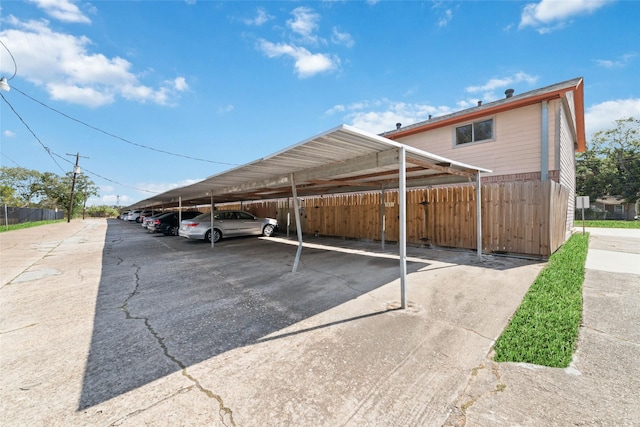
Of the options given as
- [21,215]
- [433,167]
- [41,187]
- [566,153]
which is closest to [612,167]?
[566,153]

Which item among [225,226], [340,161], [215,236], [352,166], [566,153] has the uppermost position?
[566,153]

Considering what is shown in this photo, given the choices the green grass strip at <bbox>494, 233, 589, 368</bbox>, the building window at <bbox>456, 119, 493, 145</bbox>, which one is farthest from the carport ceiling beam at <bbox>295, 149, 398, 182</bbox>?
the building window at <bbox>456, 119, 493, 145</bbox>

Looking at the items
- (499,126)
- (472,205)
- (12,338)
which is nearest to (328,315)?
(12,338)

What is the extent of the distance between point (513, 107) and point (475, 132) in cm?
132

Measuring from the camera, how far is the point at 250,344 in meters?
2.74

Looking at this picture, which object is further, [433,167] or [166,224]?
[166,224]

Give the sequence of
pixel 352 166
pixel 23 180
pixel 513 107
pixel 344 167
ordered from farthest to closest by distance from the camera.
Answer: pixel 23 180 < pixel 513 107 < pixel 344 167 < pixel 352 166

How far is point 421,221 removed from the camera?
343 inches

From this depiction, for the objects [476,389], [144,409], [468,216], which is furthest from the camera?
[468,216]

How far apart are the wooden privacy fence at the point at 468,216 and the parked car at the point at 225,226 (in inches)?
143

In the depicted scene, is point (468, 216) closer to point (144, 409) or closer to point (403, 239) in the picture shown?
point (403, 239)

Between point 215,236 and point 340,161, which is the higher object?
point 340,161

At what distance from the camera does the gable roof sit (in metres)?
7.30

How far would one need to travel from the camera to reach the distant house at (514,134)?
→ 300 inches
